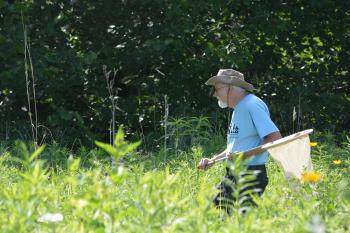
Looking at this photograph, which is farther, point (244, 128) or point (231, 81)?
point (231, 81)

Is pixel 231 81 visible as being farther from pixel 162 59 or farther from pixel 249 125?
pixel 162 59

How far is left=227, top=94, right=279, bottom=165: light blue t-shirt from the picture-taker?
18.5 ft

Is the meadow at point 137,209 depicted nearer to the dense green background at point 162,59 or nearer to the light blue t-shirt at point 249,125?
the light blue t-shirt at point 249,125

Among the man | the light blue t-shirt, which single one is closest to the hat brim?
the man

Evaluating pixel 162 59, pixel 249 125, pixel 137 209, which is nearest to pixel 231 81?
pixel 249 125

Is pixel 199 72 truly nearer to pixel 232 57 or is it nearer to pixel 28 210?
pixel 232 57

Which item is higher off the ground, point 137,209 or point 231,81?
point 231,81

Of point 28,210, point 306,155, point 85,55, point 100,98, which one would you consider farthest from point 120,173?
point 100,98

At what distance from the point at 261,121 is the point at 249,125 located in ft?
0.35

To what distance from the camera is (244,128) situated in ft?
18.7

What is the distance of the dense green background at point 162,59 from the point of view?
1013cm

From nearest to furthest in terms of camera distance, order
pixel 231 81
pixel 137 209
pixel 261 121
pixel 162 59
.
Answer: pixel 137 209, pixel 261 121, pixel 231 81, pixel 162 59

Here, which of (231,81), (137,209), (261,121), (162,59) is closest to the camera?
(137,209)

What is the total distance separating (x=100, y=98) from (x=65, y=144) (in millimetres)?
1002
